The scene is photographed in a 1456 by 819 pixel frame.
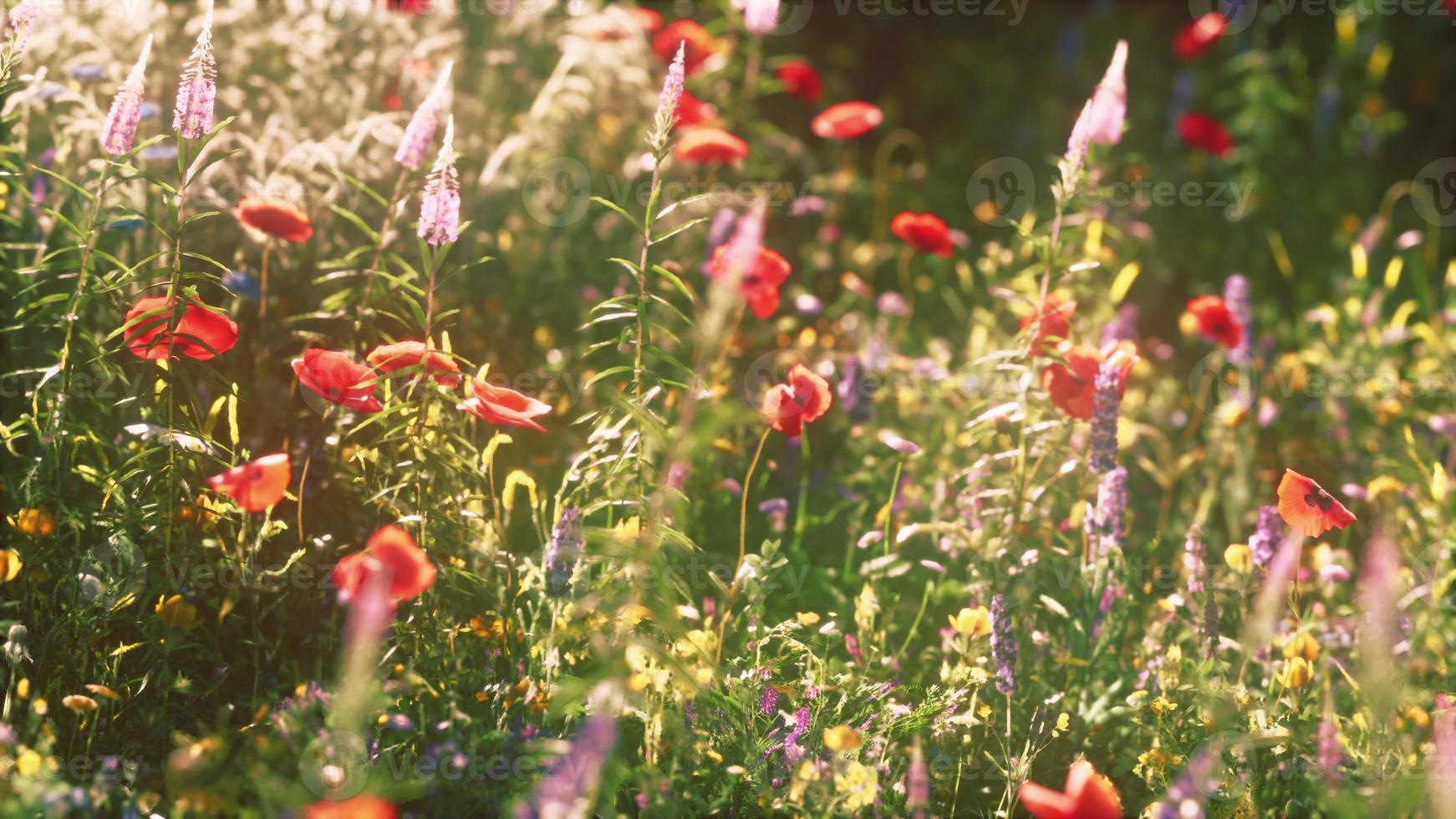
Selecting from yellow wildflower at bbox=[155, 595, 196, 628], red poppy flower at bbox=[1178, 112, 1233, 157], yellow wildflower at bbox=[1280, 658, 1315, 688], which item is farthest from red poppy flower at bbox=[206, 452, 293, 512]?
red poppy flower at bbox=[1178, 112, 1233, 157]

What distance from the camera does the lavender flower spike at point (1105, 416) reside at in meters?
2.15

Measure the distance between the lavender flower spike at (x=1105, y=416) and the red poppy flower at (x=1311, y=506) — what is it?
0.34 metres

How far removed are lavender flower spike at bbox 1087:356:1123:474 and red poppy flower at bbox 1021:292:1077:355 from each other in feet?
0.38

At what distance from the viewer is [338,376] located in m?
1.85

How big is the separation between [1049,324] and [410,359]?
128cm

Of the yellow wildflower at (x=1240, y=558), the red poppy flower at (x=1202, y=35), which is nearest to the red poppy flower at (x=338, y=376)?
the yellow wildflower at (x=1240, y=558)

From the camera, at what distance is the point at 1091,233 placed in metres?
Answer: 3.23

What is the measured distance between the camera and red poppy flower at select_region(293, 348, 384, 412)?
5.97 feet

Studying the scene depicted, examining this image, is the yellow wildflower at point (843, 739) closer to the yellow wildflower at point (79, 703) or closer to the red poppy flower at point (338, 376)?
the red poppy flower at point (338, 376)

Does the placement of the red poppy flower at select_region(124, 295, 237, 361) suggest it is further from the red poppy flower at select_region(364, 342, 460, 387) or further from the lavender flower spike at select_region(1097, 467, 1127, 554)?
the lavender flower spike at select_region(1097, 467, 1127, 554)

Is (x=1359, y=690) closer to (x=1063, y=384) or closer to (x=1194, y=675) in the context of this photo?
(x=1194, y=675)

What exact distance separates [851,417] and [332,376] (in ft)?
4.93

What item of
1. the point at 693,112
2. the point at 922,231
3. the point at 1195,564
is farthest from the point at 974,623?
the point at 693,112

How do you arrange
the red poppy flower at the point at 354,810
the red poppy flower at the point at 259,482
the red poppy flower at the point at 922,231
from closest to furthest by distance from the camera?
the red poppy flower at the point at 354,810 < the red poppy flower at the point at 259,482 < the red poppy flower at the point at 922,231
